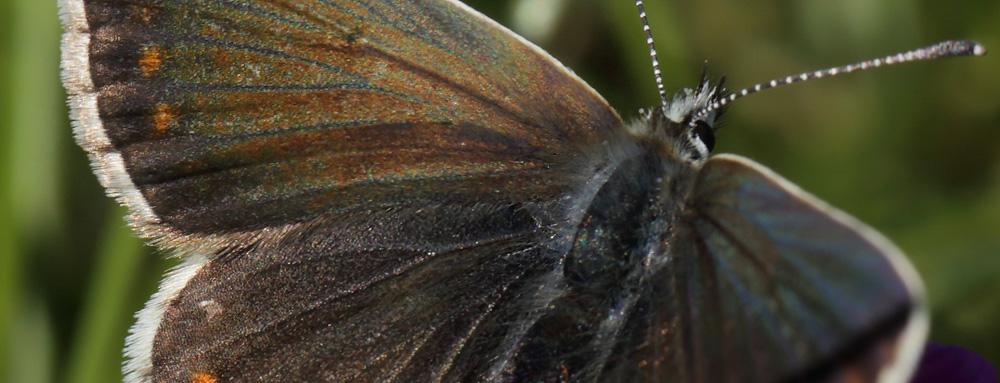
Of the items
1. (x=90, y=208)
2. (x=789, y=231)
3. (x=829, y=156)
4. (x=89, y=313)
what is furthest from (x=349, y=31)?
(x=829, y=156)

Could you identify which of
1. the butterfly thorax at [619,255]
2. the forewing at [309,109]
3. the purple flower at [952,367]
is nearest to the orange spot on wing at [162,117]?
the forewing at [309,109]

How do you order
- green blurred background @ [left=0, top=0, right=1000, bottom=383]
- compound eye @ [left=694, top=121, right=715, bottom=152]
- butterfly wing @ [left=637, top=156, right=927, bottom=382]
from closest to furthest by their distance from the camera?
butterfly wing @ [left=637, top=156, right=927, bottom=382]
compound eye @ [left=694, top=121, right=715, bottom=152]
green blurred background @ [left=0, top=0, right=1000, bottom=383]

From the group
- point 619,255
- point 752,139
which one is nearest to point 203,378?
point 619,255

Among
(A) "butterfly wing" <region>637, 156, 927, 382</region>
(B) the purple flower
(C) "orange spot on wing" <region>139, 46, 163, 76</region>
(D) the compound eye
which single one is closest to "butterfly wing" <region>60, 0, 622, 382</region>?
(C) "orange spot on wing" <region>139, 46, 163, 76</region>

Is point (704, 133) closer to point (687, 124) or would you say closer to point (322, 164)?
point (687, 124)

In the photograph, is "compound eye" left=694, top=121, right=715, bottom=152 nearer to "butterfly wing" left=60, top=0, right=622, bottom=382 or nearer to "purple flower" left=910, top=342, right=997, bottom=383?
"butterfly wing" left=60, top=0, right=622, bottom=382

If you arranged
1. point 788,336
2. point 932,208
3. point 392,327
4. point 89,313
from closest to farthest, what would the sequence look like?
1. point 788,336
2. point 392,327
3. point 89,313
4. point 932,208

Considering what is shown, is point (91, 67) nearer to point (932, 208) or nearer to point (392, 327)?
point (392, 327)
